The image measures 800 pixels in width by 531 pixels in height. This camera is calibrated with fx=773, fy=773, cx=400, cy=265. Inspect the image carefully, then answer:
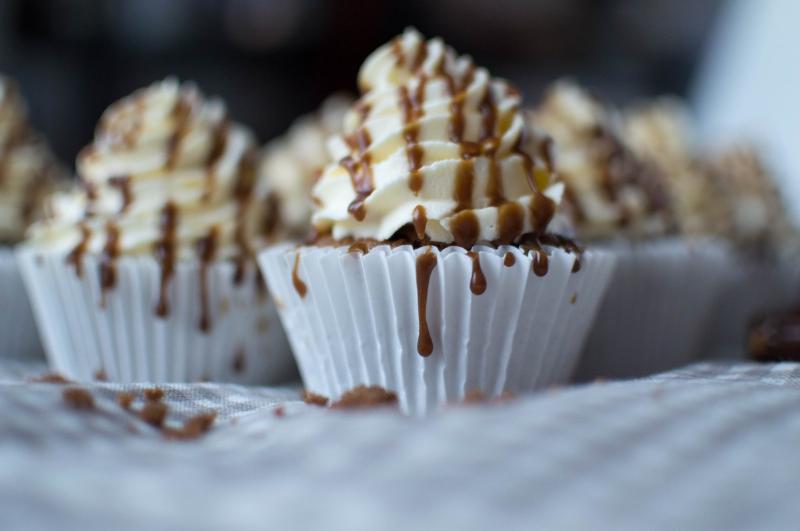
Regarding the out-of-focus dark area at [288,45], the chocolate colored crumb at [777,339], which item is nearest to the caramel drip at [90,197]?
the chocolate colored crumb at [777,339]

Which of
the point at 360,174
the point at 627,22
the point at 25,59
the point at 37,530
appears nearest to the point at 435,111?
the point at 360,174

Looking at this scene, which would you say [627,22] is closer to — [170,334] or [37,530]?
[170,334]

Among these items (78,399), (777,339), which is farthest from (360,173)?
(777,339)

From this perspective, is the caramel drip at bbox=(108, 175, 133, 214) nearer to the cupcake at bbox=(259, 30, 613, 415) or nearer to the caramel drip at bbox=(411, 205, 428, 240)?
the cupcake at bbox=(259, 30, 613, 415)

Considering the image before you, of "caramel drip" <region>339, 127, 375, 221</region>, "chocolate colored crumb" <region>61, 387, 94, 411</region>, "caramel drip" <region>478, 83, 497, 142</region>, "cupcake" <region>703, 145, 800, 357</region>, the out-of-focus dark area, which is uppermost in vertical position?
the out-of-focus dark area

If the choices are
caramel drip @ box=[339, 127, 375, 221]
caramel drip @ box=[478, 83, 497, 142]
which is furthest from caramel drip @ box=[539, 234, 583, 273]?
caramel drip @ box=[339, 127, 375, 221]

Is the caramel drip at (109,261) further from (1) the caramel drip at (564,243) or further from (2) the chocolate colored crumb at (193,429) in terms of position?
(1) the caramel drip at (564,243)
